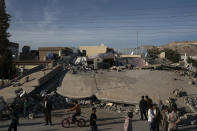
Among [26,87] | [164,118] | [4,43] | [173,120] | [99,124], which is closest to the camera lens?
[173,120]

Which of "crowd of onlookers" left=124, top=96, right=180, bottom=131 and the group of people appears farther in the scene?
the group of people

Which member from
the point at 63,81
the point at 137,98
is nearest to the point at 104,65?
the point at 63,81

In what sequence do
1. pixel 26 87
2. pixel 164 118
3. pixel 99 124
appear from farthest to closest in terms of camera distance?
pixel 26 87 < pixel 99 124 < pixel 164 118

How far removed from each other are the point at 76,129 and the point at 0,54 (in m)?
23.1

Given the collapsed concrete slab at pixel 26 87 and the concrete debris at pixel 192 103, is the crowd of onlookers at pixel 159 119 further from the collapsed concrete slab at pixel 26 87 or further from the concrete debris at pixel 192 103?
the collapsed concrete slab at pixel 26 87

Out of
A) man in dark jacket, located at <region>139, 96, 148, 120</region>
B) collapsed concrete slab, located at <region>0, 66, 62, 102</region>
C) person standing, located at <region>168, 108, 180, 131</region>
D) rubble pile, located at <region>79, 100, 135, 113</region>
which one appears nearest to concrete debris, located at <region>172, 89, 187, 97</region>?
rubble pile, located at <region>79, 100, 135, 113</region>

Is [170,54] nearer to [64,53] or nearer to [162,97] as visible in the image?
[64,53]

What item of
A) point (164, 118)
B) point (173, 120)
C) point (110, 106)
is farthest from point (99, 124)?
point (173, 120)

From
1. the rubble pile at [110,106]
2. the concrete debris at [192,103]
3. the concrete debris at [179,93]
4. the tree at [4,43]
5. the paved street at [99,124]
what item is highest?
the tree at [4,43]

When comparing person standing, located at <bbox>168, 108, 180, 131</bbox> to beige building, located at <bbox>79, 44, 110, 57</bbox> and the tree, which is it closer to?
the tree

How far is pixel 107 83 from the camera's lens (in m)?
16.5

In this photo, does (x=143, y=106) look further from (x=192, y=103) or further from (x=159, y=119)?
(x=192, y=103)

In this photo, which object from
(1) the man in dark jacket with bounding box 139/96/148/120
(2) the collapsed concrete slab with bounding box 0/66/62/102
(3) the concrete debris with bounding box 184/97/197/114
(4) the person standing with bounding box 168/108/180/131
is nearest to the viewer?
(4) the person standing with bounding box 168/108/180/131

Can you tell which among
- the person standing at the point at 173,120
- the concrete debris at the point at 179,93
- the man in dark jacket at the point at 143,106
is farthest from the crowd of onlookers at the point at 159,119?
the concrete debris at the point at 179,93
